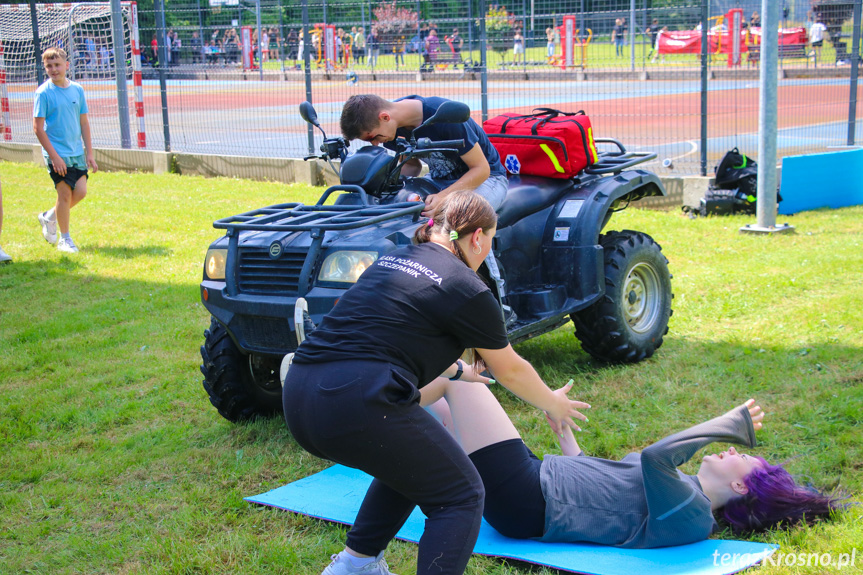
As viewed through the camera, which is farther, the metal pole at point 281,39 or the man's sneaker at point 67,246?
the metal pole at point 281,39

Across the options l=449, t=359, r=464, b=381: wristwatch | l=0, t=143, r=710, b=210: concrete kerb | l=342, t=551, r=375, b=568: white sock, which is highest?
l=0, t=143, r=710, b=210: concrete kerb

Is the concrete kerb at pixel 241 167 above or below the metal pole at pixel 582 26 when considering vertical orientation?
below

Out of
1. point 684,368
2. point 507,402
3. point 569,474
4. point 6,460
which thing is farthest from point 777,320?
point 6,460

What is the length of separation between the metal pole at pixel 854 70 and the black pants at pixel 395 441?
10.5 meters

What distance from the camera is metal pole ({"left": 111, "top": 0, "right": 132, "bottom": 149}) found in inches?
594

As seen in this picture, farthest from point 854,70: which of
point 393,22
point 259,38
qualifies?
point 259,38

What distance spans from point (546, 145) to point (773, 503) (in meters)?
2.64

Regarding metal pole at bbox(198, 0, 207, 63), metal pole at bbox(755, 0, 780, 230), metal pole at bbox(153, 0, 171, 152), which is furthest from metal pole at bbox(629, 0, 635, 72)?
metal pole at bbox(153, 0, 171, 152)

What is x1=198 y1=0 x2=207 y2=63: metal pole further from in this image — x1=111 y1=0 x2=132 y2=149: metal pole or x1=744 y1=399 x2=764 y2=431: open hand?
x1=744 y1=399 x2=764 y2=431: open hand

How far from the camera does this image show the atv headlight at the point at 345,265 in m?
3.99

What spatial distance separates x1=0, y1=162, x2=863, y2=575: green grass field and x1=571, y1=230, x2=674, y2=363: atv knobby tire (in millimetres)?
154

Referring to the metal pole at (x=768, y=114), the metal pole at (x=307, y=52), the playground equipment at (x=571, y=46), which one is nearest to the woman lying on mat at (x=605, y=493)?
the metal pole at (x=768, y=114)

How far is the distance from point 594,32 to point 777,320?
20.8ft

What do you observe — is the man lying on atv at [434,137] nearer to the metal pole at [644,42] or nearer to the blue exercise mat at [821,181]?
the blue exercise mat at [821,181]
